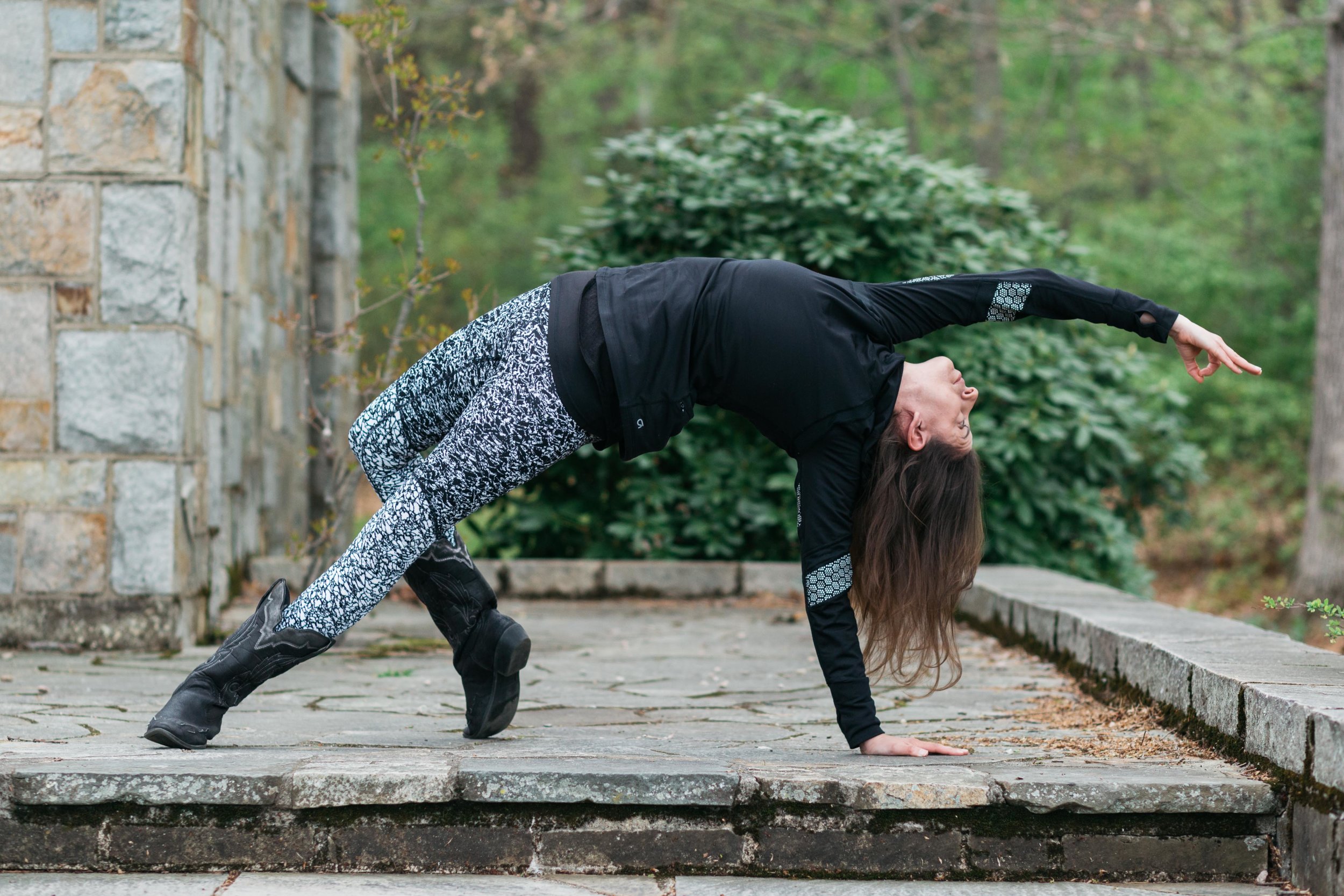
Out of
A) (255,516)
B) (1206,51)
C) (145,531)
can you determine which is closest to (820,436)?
(145,531)

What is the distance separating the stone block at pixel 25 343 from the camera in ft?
14.4

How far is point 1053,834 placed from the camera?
2.46m

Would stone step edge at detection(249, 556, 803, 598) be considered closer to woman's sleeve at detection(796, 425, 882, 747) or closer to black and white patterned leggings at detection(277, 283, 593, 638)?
black and white patterned leggings at detection(277, 283, 593, 638)

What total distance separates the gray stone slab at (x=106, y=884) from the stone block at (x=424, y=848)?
219mm

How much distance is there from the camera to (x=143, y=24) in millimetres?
4367

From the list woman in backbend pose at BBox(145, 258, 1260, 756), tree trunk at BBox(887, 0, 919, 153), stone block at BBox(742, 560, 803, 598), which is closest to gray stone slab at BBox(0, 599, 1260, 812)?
woman in backbend pose at BBox(145, 258, 1260, 756)

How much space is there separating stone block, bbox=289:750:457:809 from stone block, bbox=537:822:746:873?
0.70ft

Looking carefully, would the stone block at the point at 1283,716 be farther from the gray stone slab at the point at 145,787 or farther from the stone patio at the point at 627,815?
the gray stone slab at the point at 145,787

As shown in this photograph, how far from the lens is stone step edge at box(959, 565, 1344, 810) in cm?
239

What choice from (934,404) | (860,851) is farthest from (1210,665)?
(860,851)

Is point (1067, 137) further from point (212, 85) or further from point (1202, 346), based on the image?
point (1202, 346)

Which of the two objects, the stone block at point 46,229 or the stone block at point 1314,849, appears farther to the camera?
the stone block at point 46,229

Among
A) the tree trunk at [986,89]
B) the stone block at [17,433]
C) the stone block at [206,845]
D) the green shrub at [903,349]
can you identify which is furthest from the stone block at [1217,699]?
the tree trunk at [986,89]

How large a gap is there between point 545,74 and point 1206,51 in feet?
33.9
